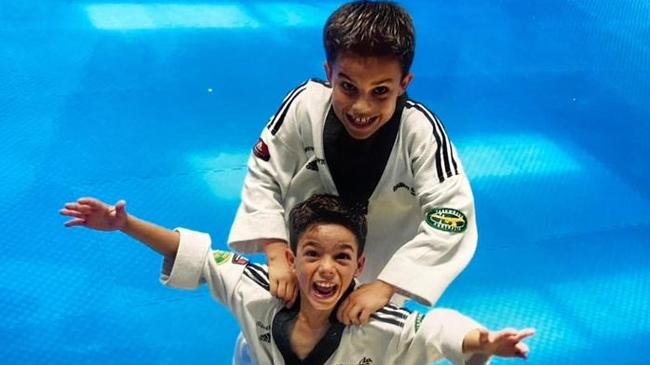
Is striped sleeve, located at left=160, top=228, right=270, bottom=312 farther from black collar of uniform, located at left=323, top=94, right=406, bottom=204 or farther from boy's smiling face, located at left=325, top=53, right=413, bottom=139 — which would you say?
boy's smiling face, located at left=325, top=53, right=413, bottom=139

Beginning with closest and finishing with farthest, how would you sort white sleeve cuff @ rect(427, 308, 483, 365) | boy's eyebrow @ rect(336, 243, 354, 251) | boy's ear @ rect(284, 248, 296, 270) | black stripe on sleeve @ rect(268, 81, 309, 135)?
white sleeve cuff @ rect(427, 308, 483, 365) → boy's eyebrow @ rect(336, 243, 354, 251) → boy's ear @ rect(284, 248, 296, 270) → black stripe on sleeve @ rect(268, 81, 309, 135)

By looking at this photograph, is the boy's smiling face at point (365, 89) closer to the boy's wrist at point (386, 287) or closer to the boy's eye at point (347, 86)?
the boy's eye at point (347, 86)

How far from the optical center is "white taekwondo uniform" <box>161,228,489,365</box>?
2.08 m

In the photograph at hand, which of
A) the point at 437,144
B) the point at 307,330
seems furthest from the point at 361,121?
the point at 307,330

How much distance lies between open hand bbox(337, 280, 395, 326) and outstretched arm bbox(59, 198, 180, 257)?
482 mm

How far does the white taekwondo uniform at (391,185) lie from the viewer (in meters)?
2.19

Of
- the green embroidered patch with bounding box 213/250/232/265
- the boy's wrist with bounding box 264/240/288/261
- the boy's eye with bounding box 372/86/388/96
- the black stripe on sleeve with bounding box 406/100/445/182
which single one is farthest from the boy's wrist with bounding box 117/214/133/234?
the black stripe on sleeve with bounding box 406/100/445/182

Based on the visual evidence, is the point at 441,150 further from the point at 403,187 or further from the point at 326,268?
the point at 326,268

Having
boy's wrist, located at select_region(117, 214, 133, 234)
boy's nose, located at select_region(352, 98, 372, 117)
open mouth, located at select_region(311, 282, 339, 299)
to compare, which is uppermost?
boy's nose, located at select_region(352, 98, 372, 117)

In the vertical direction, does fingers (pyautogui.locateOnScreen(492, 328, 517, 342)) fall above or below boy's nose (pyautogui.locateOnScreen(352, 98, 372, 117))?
below

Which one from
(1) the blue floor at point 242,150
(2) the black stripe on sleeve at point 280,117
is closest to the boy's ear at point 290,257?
(2) the black stripe on sleeve at point 280,117

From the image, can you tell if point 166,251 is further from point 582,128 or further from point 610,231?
point 582,128

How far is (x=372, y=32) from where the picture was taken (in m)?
2.00

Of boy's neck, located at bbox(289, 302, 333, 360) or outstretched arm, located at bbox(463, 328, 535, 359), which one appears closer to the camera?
outstretched arm, located at bbox(463, 328, 535, 359)
